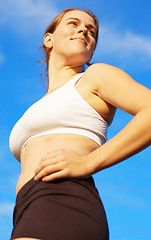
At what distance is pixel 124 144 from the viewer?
2074 millimetres

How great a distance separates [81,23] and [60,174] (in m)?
1.80

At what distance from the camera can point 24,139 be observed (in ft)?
8.84

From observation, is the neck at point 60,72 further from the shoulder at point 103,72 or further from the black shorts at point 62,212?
the black shorts at point 62,212

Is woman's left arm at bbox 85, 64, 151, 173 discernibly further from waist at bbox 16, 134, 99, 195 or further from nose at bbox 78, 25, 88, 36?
nose at bbox 78, 25, 88, 36

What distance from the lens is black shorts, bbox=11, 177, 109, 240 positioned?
73.0 inches

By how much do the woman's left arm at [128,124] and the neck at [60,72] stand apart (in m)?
0.84

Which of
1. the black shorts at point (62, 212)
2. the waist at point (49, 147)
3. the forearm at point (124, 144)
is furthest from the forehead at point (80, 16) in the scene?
the black shorts at point (62, 212)

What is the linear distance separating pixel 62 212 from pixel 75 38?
68.9 inches

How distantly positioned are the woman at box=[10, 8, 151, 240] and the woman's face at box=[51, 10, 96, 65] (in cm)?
51

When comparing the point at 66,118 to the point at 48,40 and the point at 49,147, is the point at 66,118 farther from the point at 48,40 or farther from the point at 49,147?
the point at 48,40

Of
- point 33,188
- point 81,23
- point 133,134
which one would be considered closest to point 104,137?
point 133,134

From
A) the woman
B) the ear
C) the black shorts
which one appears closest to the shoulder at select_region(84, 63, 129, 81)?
the woman

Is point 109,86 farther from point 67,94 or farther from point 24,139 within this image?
point 24,139

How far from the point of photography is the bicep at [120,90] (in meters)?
2.22
